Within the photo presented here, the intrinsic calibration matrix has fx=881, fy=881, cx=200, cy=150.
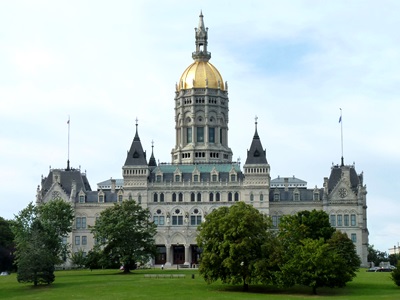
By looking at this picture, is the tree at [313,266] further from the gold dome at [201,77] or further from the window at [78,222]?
the gold dome at [201,77]

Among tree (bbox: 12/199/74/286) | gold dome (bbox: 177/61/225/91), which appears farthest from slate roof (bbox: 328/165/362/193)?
tree (bbox: 12/199/74/286)

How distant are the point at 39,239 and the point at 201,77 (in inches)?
2842

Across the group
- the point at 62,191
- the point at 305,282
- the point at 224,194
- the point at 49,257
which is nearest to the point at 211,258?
the point at 305,282

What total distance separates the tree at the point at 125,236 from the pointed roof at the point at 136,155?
32.0 metres

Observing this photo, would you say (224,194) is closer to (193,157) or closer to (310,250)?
(193,157)

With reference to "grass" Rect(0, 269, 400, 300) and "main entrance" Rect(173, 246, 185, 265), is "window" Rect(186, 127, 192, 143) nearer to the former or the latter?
"main entrance" Rect(173, 246, 185, 265)

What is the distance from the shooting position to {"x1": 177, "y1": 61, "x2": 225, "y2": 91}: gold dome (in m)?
168

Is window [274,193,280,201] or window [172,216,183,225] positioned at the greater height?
window [274,193,280,201]

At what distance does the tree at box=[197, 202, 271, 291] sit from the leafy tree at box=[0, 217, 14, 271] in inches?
1945

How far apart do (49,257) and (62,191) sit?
5610cm

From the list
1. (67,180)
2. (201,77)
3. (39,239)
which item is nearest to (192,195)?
(67,180)

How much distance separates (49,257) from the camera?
98.2 m

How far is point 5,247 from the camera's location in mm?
135375

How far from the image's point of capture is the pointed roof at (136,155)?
492 feet
